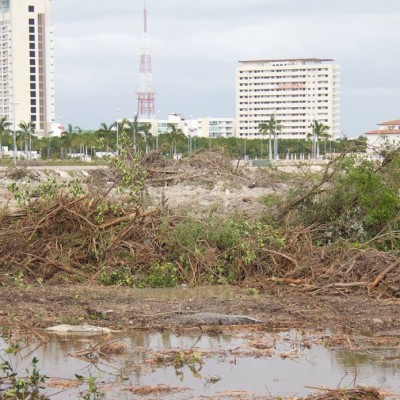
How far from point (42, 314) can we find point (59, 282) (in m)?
2.53

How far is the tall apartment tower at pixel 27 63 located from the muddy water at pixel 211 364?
144215 millimetres

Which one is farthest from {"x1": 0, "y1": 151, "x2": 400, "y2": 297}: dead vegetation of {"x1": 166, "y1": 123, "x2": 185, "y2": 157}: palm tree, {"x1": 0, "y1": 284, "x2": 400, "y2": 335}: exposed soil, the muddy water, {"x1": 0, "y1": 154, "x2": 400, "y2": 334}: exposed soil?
{"x1": 166, "y1": 123, "x2": 185, "y2": 157}: palm tree

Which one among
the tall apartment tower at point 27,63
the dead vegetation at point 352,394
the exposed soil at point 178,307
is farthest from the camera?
the tall apartment tower at point 27,63

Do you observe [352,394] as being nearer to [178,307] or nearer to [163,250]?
[178,307]

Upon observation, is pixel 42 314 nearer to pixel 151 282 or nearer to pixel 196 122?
pixel 151 282

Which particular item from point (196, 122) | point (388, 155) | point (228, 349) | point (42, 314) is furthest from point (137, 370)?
point (196, 122)

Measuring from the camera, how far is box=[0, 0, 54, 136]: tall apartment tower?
153 meters

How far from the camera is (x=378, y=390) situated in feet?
26.1

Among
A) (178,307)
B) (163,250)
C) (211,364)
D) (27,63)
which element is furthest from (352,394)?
(27,63)

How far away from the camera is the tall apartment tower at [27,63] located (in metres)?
153

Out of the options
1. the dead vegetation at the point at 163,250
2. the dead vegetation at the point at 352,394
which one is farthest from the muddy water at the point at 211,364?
the dead vegetation at the point at 163,250

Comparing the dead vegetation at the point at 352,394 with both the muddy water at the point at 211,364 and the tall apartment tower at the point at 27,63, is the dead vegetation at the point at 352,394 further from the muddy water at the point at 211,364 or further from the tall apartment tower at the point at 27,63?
the tall apartment tower at the point at 27,63

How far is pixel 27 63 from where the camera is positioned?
15388 centimetres

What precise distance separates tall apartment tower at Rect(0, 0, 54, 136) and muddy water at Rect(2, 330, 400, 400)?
144 metres
